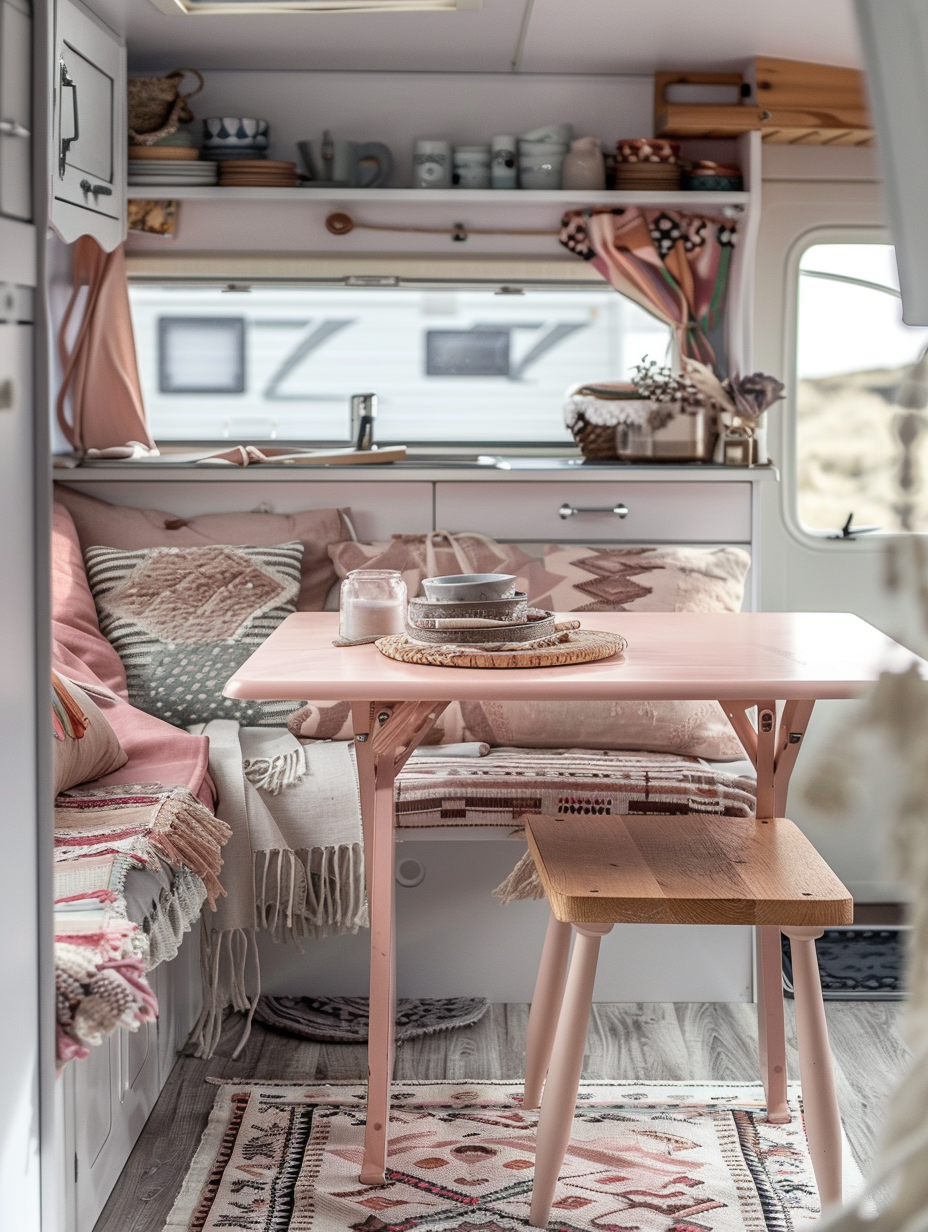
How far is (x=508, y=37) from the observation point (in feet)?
10.3

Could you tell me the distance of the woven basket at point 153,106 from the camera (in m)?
3.26

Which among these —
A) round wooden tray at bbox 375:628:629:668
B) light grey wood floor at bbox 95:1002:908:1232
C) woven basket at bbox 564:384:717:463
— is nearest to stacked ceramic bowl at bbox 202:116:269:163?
woven basket at bbox 564:384:717:463

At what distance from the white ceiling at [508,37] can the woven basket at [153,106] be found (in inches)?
3.5

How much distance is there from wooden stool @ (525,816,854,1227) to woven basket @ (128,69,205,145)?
2.16 m

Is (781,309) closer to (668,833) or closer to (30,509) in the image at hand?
(668,833)

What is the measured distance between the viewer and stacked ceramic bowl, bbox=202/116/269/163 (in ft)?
10.9

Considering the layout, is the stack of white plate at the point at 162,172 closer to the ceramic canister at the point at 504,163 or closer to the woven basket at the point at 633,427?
the ceramic canister at the point at 504,163

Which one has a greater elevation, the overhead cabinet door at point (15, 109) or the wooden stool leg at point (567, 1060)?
the overhead cabinet door at point (15, 109)

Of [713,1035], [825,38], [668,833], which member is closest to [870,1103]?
[713,1035]

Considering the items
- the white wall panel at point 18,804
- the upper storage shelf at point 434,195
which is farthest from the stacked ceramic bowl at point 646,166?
the white wall panel at point 18,804

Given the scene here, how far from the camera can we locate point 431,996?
8.86 feet

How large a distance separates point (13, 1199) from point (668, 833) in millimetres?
1097

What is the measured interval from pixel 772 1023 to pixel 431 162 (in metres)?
2.27

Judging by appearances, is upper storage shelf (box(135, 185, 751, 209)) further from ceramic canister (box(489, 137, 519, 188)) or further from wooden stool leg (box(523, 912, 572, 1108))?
wooden stool leg (box(523, 912, 572, 1108))
